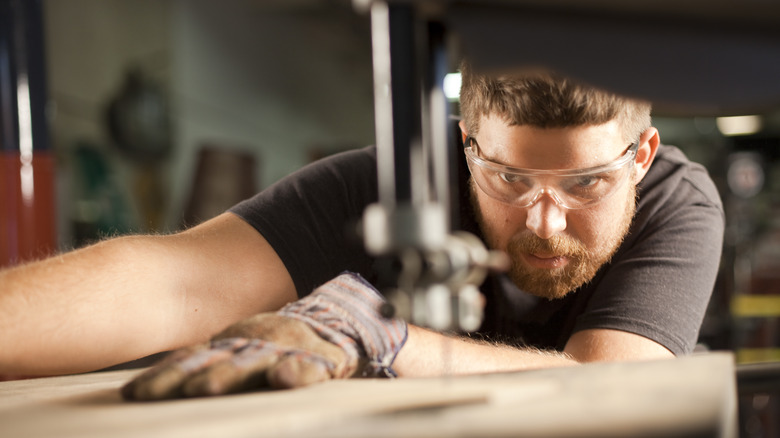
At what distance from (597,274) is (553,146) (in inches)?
14.7

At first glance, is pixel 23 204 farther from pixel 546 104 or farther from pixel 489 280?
pixel 546 104

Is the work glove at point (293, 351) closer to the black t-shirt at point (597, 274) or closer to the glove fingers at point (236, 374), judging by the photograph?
the glove fingers at point (236, 374)

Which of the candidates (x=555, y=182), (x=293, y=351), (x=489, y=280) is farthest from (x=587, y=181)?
(x=293, y=351)

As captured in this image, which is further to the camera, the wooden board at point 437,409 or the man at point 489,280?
the man at point 489,280

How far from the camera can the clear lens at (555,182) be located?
1.31 metres

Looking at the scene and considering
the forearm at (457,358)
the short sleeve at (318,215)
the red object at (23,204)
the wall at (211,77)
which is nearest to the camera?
the forearm at (457,358)

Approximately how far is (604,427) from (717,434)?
0.29 ft

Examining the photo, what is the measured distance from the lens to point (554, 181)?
51.6 inches

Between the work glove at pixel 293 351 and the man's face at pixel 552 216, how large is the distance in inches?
18.2

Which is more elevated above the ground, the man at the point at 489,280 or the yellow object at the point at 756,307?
the man at the point at 489,280

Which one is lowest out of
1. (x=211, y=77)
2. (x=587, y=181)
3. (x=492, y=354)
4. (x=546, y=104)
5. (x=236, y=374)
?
(x=492, y=354)

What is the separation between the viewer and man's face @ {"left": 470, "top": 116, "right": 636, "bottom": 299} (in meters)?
1.31

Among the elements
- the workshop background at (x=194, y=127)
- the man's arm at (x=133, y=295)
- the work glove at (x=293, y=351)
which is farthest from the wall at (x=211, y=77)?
the work glove at (x=293, y=351)

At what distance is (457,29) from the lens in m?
0.66
